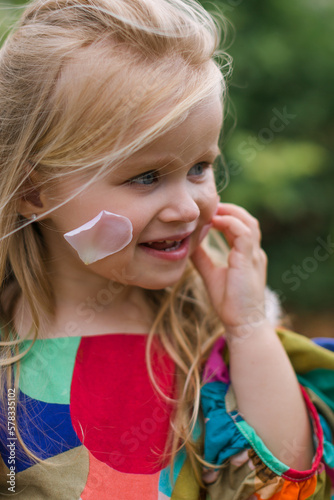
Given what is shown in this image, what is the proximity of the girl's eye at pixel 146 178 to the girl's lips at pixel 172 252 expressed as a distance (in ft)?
0.60

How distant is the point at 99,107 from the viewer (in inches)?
51.4

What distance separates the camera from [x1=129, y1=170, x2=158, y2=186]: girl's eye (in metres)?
1.37

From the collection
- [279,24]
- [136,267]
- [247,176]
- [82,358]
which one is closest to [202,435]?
[82,358]

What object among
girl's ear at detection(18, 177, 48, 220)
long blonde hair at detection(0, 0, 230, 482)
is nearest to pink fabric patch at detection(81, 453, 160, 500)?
long blonde hair at detection(0, 0, 230, 482)

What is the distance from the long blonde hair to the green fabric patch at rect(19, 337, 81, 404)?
0.14 ft

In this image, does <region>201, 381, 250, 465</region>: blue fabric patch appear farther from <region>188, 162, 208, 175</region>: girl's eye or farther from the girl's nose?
<region>188, 162, 208, 175</region>: girl's eye

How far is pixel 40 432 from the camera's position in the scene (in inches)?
55.4

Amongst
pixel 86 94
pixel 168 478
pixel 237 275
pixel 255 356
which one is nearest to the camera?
pixel 86 94

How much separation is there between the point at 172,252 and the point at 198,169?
242mm

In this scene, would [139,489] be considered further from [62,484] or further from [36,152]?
[36,152]

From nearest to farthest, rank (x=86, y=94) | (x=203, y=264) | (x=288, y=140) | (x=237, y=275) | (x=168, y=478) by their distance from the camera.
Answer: (x=86, y=94) → (x=168, y=478) → (x=237, y=275) → (x=203, y=264) → (x=288, y=140)

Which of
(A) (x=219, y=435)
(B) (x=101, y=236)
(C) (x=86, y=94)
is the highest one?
(C) (x=86, y=94)

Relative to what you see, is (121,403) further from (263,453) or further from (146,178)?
(146,178)

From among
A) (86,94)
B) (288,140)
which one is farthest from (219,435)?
(288,140)
